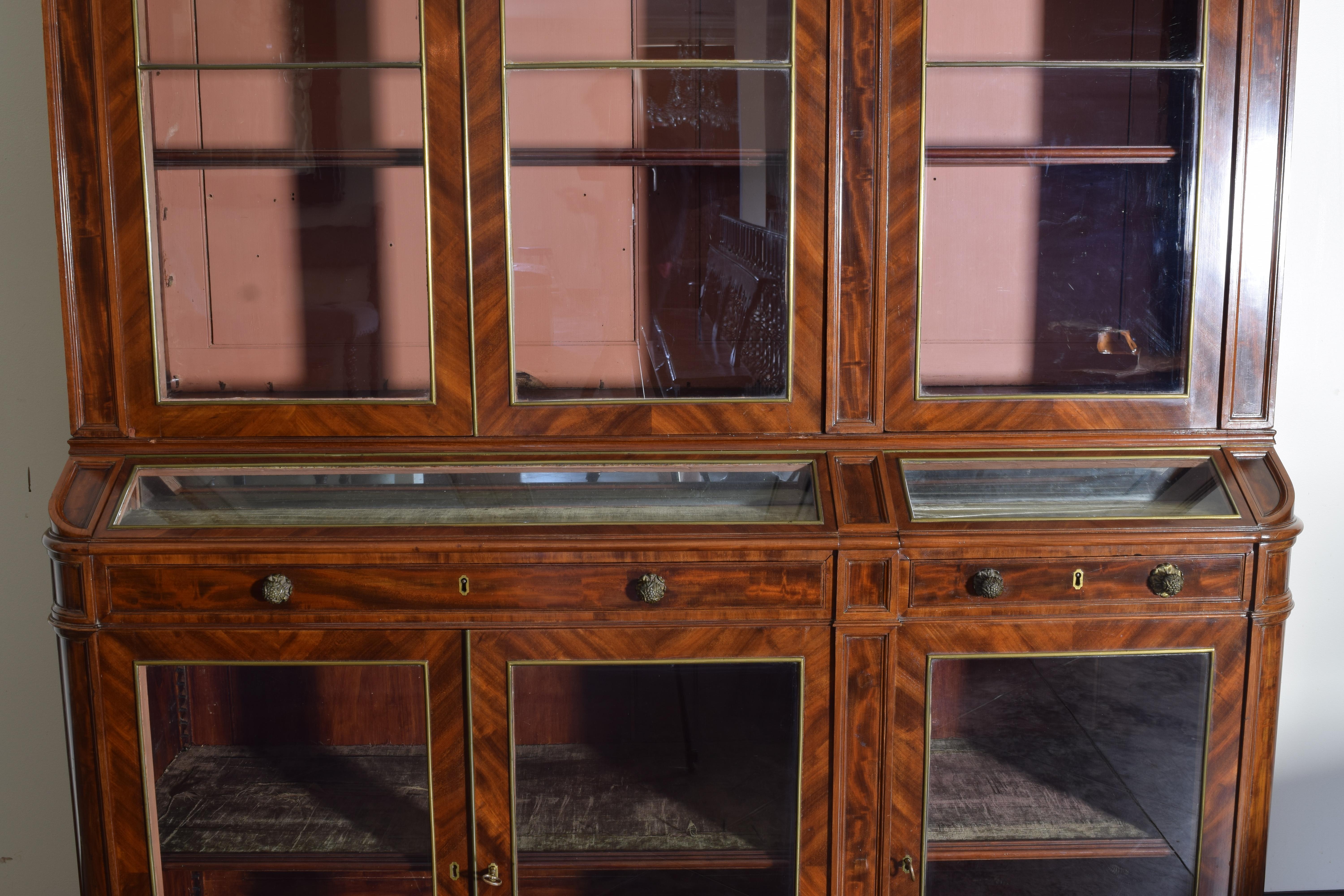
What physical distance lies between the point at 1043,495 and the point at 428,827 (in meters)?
1.01

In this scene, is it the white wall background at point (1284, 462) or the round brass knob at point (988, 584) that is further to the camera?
the white wall background at point (1284, 462)

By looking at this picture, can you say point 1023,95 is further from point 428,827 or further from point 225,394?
point 428,827

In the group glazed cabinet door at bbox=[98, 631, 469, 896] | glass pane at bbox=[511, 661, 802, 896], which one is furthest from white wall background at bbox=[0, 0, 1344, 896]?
glass pane at bbox=[511, 661, 802, 896]

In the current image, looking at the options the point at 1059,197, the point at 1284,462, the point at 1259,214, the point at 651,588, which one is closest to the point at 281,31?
the point at 651,588

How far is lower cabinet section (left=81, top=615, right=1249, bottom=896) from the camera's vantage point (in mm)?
1350

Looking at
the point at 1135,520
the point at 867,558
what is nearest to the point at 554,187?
the point at 867,558

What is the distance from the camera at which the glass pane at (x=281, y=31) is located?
4.45ft

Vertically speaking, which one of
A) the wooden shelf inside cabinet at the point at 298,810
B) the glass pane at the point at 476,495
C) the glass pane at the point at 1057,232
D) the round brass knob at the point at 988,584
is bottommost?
the wooden shelf inside cabinet at the point at 298,810

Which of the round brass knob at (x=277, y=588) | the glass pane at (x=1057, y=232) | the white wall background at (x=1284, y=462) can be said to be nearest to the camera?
the round brass knob at (x=277, y=588)

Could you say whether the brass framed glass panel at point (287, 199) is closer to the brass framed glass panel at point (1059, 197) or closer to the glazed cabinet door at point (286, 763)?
the glazed cabinet door at point (286, 763)

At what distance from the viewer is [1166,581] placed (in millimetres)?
1339

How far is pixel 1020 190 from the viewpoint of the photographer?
4.89 ft

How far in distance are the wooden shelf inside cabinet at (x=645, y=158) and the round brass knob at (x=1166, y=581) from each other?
0.78m

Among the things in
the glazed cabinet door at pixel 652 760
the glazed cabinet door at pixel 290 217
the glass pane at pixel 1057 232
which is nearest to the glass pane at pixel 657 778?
the glazed cabinet door at pixel 652 760
